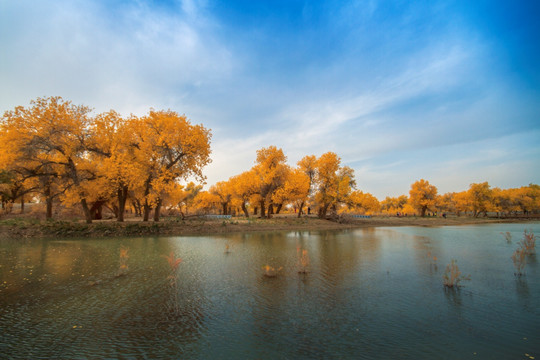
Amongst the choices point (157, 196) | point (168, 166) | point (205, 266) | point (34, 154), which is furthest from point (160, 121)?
point (205, 266)

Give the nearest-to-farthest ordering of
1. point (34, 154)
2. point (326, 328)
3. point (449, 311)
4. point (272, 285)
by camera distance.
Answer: point (326, 328) → point (449, 311) → point (272, 285) → point (34, 154)

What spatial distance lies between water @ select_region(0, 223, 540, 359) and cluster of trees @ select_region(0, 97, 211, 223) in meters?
17.1

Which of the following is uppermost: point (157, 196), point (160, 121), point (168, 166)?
point (160, 121)

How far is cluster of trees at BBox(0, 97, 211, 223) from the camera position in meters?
26.4

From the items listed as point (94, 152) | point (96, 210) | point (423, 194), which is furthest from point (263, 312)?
point (423, 194)

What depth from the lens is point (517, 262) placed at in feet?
41.8

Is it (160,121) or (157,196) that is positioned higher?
(160,121)

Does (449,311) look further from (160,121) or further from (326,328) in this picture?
(160,121)

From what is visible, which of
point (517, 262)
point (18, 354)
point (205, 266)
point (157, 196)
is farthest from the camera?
point (157, 196)

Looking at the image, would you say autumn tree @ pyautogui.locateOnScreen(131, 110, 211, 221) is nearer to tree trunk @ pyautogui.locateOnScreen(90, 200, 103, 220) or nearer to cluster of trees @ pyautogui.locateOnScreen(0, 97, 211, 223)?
cluster of trees @ pyautogui.locateOnScreen(0, 97, 211, 223)

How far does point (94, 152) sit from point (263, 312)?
3261 cm

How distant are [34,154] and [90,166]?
5.42m

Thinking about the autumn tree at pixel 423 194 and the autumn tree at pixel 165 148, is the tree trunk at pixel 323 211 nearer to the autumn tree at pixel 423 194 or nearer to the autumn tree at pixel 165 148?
the autumn tree at pixel 165 148

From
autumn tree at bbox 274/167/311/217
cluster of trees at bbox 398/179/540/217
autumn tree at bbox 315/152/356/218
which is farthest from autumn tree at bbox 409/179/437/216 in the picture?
autumn tree at bbox 274/167/311/217
